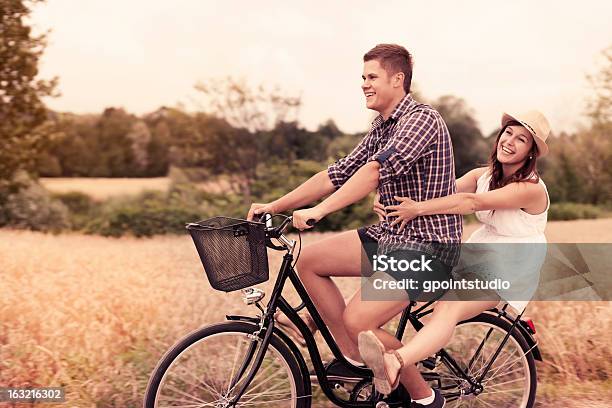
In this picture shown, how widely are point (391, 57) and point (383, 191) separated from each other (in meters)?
0.56

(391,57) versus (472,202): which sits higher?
(391,57)

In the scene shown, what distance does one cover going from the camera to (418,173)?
3137mm

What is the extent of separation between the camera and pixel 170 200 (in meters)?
15.5

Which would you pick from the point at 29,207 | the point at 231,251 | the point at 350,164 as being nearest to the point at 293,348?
the point at 231,251

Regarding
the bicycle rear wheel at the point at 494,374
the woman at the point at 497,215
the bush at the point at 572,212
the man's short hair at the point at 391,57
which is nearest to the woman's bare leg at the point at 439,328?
the woman at the point at 497,215

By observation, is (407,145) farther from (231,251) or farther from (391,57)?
(231,251)

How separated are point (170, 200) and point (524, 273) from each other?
41.7 ft

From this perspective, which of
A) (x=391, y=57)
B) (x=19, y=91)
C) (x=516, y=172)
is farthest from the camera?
(x=19, y=91)

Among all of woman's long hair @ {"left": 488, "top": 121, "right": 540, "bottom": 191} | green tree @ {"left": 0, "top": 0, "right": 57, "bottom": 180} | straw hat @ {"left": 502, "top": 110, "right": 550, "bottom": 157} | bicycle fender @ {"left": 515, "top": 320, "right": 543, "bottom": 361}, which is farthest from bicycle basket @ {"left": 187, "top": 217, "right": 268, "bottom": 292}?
green tree @ {"left": 0, "top": 0, "right": 57, "bottom": 180}

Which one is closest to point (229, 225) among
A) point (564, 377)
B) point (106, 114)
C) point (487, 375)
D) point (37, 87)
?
point (487, 375)

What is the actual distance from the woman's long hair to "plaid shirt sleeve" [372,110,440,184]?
0.47 meters

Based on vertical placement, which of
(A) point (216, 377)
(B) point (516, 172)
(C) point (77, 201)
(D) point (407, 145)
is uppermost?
(D) point (407, 145)

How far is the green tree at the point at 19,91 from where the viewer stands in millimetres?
11547

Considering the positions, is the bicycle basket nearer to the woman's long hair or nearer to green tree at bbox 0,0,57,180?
the woman's long hair
